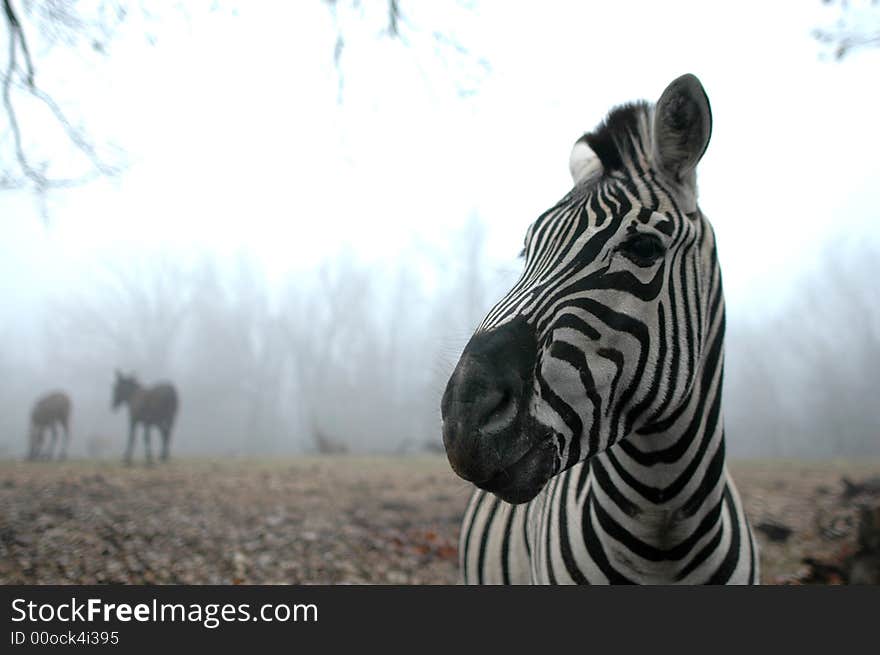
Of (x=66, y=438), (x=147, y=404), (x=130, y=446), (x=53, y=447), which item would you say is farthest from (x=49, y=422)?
(x=147, y=404)

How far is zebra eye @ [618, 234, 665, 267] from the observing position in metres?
1.43

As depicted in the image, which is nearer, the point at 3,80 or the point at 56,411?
the point at 3,80

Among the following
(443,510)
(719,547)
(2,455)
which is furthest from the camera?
(443,510)

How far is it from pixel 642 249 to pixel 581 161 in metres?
0.77

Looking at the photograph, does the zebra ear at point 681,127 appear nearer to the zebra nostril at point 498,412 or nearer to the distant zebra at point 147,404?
the zebra nostril at point 498,412

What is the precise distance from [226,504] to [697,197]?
5458 mm

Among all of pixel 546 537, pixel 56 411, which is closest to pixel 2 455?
pixel 56 411

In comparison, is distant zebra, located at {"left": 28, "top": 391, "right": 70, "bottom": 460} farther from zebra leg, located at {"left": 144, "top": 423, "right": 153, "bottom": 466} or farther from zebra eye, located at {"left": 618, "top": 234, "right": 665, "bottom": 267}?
zebra eye, located at {"left": 618, "top": 234, "right": 665, "bottom": 267}

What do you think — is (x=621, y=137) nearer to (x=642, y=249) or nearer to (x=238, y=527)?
(x=642, y=249)

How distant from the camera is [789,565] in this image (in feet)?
14.5

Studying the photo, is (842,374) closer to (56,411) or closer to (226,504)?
(226,504)

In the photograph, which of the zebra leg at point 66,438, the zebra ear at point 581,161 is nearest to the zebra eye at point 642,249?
the zebra ear at point 581,161

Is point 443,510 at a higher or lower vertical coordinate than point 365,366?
lower

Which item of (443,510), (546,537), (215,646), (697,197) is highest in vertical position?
(697,197)
